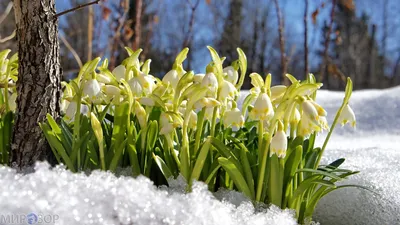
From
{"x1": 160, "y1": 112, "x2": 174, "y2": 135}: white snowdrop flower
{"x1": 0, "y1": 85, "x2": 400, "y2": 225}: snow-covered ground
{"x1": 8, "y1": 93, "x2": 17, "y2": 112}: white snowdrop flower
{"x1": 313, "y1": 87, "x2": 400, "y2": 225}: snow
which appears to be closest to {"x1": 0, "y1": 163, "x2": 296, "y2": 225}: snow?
{"x1": 0, "y1": 85, "x2": 400, "y2": 225}: snow-covered ground

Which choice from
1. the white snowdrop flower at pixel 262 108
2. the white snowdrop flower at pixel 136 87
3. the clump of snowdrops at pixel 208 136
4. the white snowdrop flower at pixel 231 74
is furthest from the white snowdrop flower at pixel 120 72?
the white snowdrop flower at pixel 262 108

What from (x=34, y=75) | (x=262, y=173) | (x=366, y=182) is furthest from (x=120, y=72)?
(x=366, y=182)

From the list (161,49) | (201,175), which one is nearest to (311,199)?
(201,175)

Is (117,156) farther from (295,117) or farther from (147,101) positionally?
(295,117)

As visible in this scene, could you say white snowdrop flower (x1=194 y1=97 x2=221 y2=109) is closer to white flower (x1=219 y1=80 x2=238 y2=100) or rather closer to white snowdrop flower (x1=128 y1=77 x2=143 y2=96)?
white flower (x1=219 y1=80 x2=238 y2=100)

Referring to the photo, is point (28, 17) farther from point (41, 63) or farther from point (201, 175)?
point (201, 175)

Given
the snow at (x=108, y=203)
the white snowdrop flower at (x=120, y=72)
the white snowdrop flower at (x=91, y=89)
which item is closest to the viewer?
the snow at (x=108, y=203)

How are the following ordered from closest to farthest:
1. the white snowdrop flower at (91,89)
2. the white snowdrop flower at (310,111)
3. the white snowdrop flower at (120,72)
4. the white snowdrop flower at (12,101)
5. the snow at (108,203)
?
the snow at (108,203) < the white snowdrop flower at (310,111) < the white snowdrop flower at (91,89) < the white snowdrop flower at (120,72) < the white snowdrop flower at (12,101)

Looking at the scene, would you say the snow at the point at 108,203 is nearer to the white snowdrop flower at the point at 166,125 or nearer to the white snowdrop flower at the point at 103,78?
the white snowdrop flower at the point at 166,125
